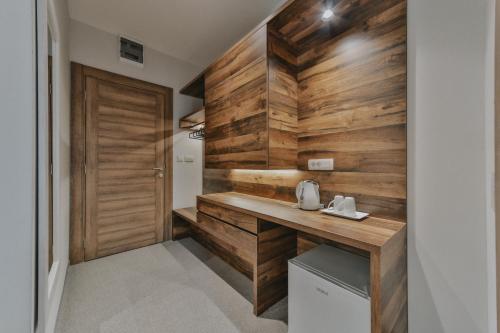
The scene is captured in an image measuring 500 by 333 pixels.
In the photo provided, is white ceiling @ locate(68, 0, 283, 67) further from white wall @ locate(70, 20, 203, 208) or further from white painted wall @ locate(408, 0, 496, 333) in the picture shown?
white painted wall @ locate(408, 0, 496, 333)

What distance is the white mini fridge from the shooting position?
0.94 m

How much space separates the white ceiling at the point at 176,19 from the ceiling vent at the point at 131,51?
79mm

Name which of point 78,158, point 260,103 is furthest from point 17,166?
point 78,158

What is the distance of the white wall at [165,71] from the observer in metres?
2.34

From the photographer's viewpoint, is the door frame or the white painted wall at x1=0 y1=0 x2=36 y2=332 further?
the door frame

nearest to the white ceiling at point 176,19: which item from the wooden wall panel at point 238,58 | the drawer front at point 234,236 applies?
the wooden wall panel at point 238,58

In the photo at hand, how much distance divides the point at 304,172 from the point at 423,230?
902mm

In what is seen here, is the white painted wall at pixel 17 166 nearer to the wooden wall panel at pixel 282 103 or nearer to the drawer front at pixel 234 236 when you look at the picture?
the drawer front at pixel 234 236

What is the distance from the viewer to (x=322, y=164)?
1.64 meters

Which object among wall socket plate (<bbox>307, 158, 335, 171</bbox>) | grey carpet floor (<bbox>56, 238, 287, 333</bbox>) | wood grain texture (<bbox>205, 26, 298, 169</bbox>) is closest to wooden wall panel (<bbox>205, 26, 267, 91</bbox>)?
wood grain texture (<bbox>205, 26, 298, 169</bbox>)

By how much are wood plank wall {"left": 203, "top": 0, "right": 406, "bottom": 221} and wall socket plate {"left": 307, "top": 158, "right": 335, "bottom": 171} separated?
5 centimetres

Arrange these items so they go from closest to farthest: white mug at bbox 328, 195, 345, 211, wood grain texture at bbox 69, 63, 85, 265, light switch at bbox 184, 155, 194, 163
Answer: white mug at bbox 328, 195, 345, 211 < wood grain texture at bbox 69, 63, 85, 265 < light switch at bbox 184, 155, 194, 163

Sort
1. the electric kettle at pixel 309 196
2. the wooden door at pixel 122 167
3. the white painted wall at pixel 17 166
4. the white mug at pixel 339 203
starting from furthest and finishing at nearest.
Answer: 1. the wooden door at pixel 122 167
2. the electric kettle at pixel 309 196
3. the white mug at pixel 339 203
4. the white painted wall at pixel 17 166

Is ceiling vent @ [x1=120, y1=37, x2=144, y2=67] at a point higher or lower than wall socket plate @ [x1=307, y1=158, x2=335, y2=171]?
higher
